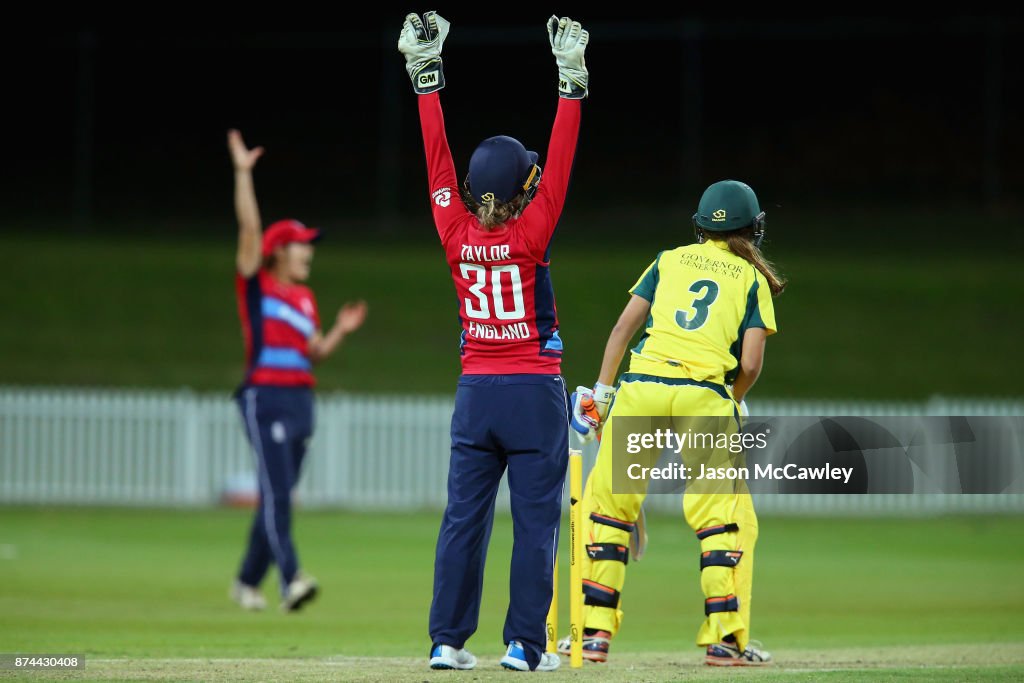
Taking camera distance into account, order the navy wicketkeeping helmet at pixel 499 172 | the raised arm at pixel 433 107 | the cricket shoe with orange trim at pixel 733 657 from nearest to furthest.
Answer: the navy wicketkeeping helmet at pixel 499 172 < the raised arm at pixel 433 107 < the cricket shoe with orange trim at pixel 733 657

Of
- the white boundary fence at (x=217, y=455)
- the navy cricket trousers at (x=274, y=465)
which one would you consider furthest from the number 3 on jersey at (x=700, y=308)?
the white boundary fence at (x=217, y=455)

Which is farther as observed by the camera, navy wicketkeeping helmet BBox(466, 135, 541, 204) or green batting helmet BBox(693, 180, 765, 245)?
green batting helmet BBox(693, 180, 765, 245)

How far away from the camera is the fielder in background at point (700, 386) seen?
22.3 ft

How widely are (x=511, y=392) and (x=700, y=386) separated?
1150mm

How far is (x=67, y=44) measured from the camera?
97.2 feet

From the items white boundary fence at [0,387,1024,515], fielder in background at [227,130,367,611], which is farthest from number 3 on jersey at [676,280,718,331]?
white boundary fence at [0,387,1024,515]

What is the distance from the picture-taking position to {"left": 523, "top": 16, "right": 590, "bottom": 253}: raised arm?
6.06m

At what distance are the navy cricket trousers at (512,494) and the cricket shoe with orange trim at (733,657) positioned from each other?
105 cm

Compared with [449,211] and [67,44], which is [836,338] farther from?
[449,211]

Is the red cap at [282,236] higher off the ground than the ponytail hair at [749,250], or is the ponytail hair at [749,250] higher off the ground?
the red cap at [282,236]

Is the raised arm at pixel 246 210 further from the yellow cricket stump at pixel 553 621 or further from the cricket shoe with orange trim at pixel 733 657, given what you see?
the cricket shoe with orange trim at pixel 733 657

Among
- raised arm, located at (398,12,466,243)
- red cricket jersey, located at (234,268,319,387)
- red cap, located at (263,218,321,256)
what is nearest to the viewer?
raised arm, located at (398,12,466,243)

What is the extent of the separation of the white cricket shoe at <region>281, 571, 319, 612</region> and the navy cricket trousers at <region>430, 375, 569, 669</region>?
358 cm

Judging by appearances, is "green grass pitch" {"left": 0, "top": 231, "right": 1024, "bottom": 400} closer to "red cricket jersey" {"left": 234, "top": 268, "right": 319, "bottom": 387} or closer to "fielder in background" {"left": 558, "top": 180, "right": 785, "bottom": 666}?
"red cricket jersey" {"left": 234, "top": 268, "right": 319, "bottom": 387}
